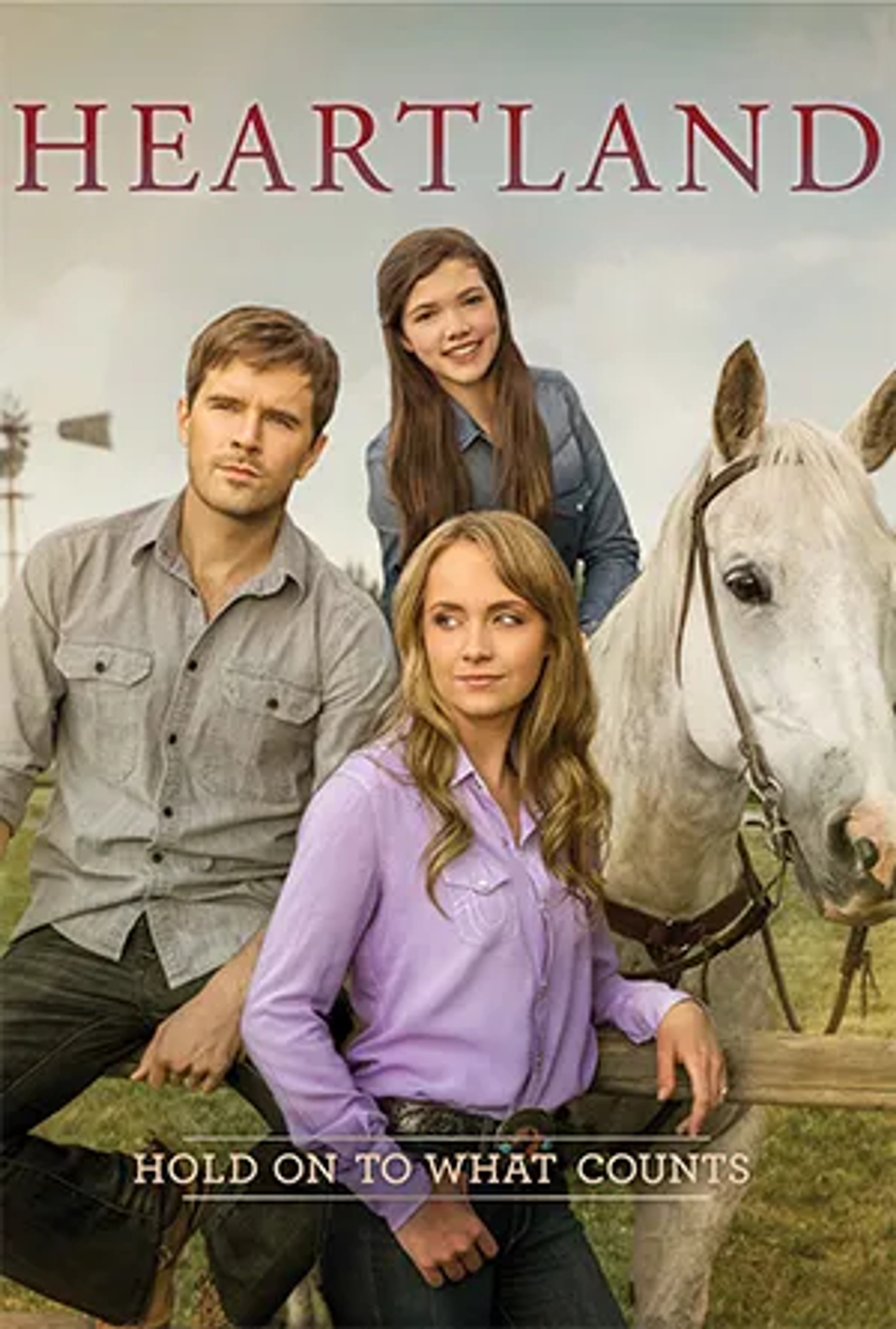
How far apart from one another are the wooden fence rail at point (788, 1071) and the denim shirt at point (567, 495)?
1.99 feet

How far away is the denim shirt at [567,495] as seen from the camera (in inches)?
103

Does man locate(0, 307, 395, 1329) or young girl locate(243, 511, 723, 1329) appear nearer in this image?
young girl locate(243, 511, 723, 1329)

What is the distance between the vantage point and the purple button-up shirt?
7.45ft

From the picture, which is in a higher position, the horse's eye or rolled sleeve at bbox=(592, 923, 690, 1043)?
the horse's eye

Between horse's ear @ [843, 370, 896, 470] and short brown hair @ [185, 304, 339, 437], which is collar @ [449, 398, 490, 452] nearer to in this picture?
short brown hair @ [185, 304, 339, 437]

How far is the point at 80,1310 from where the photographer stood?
2.70 metres

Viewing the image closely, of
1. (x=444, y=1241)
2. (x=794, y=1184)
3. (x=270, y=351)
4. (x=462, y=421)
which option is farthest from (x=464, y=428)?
(x=794, y=1184)

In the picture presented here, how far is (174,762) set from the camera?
263cm

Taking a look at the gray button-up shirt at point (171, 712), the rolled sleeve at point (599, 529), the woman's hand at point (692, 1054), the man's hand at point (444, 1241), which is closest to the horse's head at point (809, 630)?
the rolled sleeve at point (599, 529)

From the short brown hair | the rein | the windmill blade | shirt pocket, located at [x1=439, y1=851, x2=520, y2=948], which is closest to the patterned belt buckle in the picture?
shirt pocket, located at [x1=439, y1=851, x2=520, y2=948]

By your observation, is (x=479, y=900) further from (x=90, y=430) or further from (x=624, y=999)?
(x=90, y=430)

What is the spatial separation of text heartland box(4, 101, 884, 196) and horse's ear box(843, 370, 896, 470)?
312 mm

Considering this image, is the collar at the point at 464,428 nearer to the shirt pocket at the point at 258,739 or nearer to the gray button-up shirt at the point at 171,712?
the gray button-up shirt at the point at 171,712

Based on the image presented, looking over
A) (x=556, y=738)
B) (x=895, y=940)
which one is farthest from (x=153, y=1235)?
(x=895, y=940)
